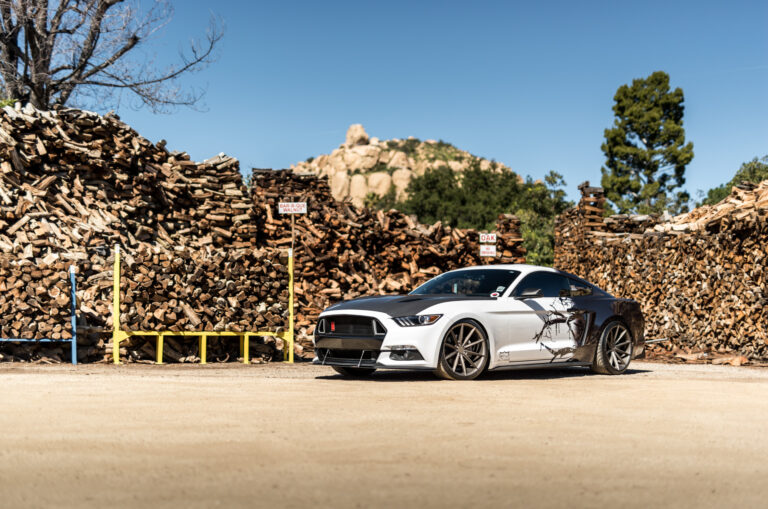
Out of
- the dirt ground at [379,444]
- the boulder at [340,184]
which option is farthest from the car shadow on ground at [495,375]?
the boulder at [340,184]

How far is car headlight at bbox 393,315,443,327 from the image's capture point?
10.6 metres

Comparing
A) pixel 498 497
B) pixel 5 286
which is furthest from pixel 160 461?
pixel 5 286

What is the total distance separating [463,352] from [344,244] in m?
9.59

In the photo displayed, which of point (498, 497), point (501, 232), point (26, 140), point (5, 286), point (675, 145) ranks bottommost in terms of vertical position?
point (498, 497)

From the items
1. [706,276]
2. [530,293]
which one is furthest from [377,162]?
[530,293]

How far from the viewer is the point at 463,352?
427 inches

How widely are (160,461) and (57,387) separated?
4.94 m

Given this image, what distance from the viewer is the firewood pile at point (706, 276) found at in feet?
51.0

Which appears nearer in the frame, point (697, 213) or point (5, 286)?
point (5, 286)

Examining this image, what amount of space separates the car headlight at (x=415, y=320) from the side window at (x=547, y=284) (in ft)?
5.59

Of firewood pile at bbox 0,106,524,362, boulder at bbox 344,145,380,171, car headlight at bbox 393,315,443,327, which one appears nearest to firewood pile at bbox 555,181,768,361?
firewood pile at bbox 0,106,524,362

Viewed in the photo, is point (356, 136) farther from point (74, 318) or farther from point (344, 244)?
point (74, 318)

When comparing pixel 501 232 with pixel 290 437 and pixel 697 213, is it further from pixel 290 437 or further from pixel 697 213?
pixel 290 437

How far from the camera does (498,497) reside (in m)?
4.61
